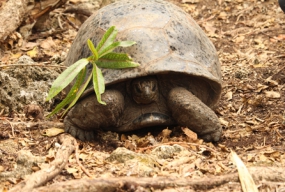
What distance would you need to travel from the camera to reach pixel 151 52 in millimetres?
4539

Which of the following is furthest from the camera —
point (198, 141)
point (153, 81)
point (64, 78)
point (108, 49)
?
point (153, 81)

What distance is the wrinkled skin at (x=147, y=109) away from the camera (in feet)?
15.0

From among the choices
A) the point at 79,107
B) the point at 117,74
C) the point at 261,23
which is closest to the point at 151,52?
the point at 117,74

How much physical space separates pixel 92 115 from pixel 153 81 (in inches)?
24.0

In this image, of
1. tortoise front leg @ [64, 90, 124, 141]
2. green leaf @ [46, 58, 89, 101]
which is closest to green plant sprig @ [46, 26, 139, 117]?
green leaf @ [46, 58, 89, 101]

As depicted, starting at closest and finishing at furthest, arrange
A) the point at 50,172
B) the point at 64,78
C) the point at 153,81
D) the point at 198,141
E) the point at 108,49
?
1. the point at 50,172
2. the point at 64,78
3. the point at 108,49
4. the point at 198,141
5. the point at 153,81

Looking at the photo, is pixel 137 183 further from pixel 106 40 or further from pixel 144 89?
pixel 106 40

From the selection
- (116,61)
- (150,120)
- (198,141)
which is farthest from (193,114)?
(116,61)

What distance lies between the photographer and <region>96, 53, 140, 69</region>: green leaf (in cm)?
440

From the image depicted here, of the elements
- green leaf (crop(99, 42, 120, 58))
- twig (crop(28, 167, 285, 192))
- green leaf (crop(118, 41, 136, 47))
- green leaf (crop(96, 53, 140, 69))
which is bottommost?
twig (crop(28, 167, 285, 192))

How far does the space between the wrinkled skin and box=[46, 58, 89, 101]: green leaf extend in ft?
1.15

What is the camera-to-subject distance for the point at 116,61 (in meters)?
4.42

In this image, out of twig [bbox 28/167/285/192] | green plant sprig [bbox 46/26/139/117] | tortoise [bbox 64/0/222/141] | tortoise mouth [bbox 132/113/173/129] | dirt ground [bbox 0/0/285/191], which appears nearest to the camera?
twig [bbox 28/167/285/192]

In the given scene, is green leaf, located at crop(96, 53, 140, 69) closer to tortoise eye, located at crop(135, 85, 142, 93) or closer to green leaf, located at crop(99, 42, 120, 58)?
green leaf, located at crop(99, 42, 120, 58)
